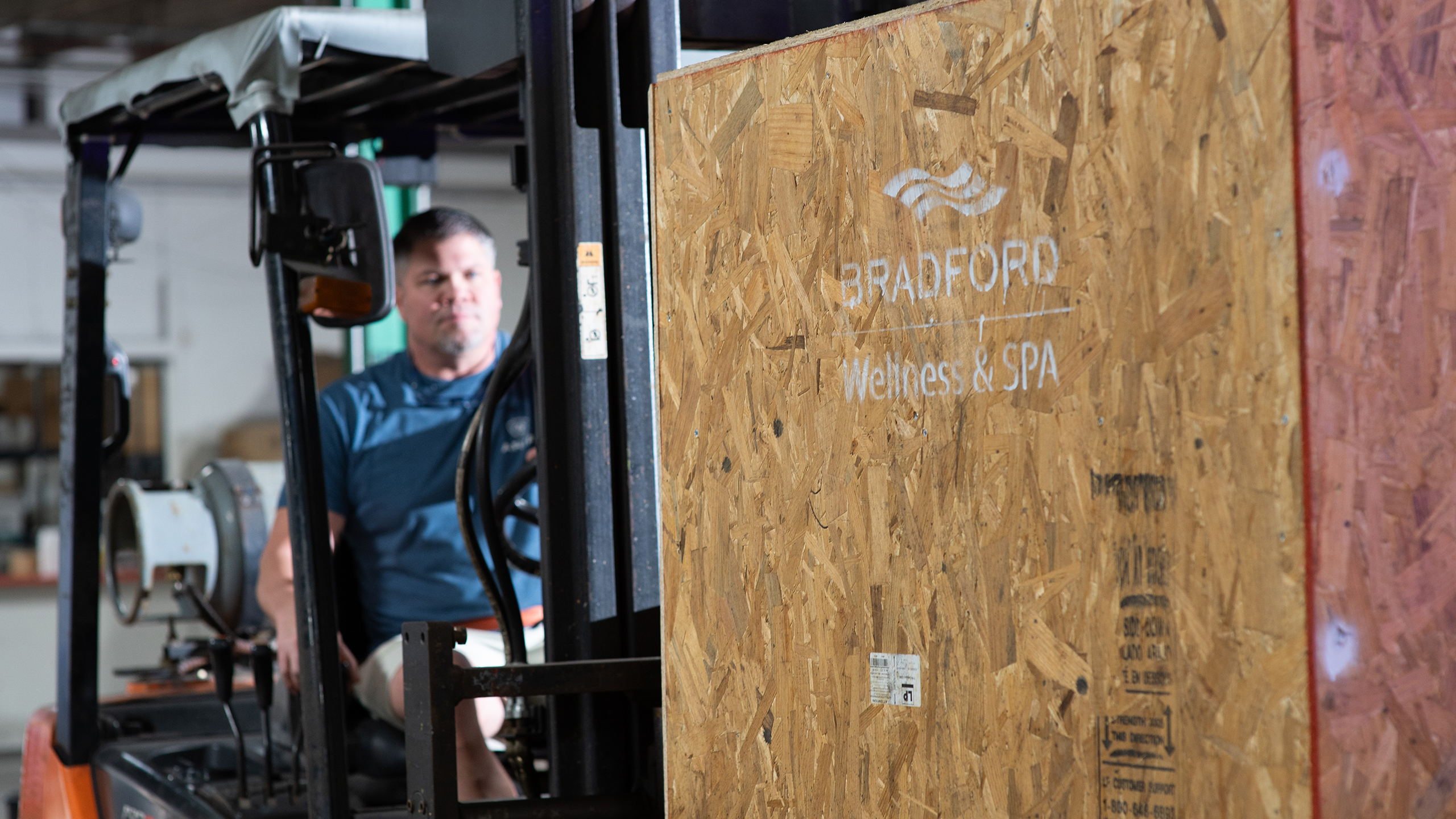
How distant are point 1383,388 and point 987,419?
0.44 meters

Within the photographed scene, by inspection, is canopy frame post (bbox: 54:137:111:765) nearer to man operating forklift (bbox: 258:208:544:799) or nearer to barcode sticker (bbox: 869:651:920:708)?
man operating forklift (bbox: 258:208:544:799)

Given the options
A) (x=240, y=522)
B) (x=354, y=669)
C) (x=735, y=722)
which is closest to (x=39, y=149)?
(x=240, y=522)

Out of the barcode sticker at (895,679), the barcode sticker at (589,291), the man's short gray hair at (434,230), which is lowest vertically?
the barcode sticker at (895,679)

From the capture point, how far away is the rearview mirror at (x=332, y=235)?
2543 millimetres

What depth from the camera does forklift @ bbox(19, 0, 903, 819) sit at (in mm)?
2445

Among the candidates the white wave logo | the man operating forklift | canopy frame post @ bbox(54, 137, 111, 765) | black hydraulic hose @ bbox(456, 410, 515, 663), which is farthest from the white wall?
Result: the white wave logo

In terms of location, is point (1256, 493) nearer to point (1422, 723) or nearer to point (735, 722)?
point (1422, 723)

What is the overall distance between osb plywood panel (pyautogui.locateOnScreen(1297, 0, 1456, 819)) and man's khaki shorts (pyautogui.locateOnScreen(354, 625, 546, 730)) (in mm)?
2128

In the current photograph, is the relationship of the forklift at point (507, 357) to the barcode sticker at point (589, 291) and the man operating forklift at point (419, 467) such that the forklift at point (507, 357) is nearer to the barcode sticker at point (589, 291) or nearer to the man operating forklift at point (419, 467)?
the barcode sticker at point (589, 291)

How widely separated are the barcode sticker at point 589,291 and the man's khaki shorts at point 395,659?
106cm

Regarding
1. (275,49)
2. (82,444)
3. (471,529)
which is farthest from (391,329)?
(471,529)

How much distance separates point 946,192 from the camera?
1753 mm

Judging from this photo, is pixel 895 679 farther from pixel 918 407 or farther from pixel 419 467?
pixel 419 467

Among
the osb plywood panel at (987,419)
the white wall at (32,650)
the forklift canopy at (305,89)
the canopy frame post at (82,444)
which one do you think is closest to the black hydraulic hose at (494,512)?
the forklift canopy at (305,89)
